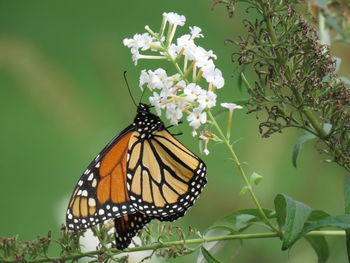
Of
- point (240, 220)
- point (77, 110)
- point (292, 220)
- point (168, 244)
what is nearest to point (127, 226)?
point (168, 244)

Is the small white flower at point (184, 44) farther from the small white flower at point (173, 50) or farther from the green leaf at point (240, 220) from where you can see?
the green leaf at point (240, 220)

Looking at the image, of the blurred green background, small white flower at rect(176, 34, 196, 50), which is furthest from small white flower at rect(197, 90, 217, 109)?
the blurred green background

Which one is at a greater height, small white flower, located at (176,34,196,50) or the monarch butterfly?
small white flower, located at (176,34,196,50)

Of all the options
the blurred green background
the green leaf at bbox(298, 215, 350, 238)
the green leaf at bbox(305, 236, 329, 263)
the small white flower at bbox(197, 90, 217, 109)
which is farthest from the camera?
the blurred green background

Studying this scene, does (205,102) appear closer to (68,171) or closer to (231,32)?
(231,32)

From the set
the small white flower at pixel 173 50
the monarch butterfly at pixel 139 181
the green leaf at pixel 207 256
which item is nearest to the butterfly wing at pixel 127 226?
the monarch butterfly at pixel 139 181

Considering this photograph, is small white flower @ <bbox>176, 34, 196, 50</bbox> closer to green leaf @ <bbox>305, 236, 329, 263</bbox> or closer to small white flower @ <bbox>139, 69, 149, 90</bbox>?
small white flower @ <bbox>139, 69, 149, 90</bbox>
